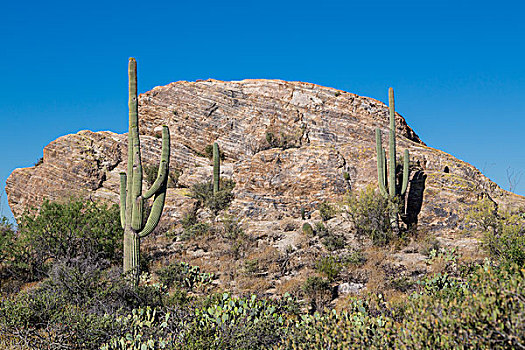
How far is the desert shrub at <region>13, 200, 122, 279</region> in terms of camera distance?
14.9m

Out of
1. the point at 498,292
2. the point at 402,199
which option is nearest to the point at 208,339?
the point at 498,292

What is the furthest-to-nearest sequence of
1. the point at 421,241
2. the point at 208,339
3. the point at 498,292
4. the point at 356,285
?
the point at 421,241 < the point at 356,285 < the point at 208,339 < the point at 498,292

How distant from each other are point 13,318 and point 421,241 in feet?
46.9

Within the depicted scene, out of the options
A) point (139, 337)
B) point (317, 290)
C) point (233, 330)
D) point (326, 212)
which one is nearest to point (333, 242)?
point (326, 212)

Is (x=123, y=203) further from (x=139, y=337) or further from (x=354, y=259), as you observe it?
(x=139, y=337)

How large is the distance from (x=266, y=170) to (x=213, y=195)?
10.1 ft

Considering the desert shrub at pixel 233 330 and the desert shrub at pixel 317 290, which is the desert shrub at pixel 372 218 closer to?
the desert shrub at pixel 317 290

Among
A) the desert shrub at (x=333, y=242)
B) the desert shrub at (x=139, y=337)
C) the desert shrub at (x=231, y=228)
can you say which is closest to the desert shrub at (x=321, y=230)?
the desert shrub at (x=333, y=242)

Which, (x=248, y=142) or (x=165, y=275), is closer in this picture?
(x=165, y=275)

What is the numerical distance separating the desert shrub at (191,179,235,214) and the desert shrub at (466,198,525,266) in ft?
36.6

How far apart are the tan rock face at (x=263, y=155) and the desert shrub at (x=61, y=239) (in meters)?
5.66

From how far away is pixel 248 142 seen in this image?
88.7ft

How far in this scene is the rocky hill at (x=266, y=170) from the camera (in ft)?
57.2

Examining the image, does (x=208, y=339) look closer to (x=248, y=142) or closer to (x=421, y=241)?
(x=421, y=241)
